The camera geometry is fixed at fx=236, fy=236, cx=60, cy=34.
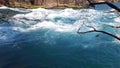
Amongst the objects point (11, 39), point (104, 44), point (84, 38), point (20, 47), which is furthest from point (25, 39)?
point (104, 44)

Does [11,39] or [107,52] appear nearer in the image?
[107,52]

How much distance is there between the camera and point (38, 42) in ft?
68.8

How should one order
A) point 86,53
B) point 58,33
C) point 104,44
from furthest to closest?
point 58,33 → point 104,44 → point 86,53

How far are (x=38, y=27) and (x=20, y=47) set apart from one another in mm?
8286

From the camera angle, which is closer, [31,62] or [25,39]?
[31,62]

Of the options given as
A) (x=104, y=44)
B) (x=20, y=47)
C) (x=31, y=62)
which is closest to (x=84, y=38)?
(x=104, y=44)

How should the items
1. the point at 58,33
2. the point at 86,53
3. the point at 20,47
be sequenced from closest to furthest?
the point at 86,53
the point at 20,47
the point at 58,33

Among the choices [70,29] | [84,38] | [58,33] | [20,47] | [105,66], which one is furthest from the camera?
[70,29]

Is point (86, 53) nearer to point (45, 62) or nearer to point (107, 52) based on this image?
point (107, 52)

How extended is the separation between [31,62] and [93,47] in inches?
244

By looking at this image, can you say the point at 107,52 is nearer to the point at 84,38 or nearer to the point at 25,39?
the point at 84,38

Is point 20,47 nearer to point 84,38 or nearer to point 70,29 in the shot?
point 84,38

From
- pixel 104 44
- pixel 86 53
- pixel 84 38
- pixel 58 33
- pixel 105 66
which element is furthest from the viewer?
pixel 58 33

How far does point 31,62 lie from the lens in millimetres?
15641
